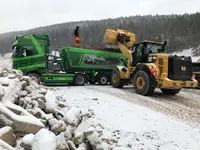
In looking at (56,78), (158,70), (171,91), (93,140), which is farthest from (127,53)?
(93,140)

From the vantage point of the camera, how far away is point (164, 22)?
225 feet

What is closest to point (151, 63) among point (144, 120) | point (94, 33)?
point (144, 120)

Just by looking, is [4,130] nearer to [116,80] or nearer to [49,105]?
[49,105]

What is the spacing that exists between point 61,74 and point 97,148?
9.00 meters

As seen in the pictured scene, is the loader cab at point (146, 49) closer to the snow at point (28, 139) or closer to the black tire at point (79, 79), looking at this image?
the black tire at point (79, 79)

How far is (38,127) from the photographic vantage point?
12.0ft

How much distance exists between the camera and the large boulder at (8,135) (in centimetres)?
307

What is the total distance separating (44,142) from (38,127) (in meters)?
0.60

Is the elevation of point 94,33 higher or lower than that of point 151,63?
higher

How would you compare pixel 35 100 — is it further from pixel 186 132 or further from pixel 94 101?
pixel 186 132

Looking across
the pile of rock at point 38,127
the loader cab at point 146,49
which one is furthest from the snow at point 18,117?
the loader cab at point 146,49

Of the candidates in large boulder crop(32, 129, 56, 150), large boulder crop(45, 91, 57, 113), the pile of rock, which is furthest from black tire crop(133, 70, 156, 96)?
large boulder crop(32, 129, 56, 150)

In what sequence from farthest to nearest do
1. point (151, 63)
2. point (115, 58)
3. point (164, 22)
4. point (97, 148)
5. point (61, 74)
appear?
point (164, 22) → point (115, 58) → point (61, 74) → point (151, 63) → point (97, 148)

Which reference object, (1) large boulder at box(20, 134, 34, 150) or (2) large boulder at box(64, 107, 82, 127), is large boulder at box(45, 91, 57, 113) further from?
(1) large boulder at box(20, 134, 34, 150)
